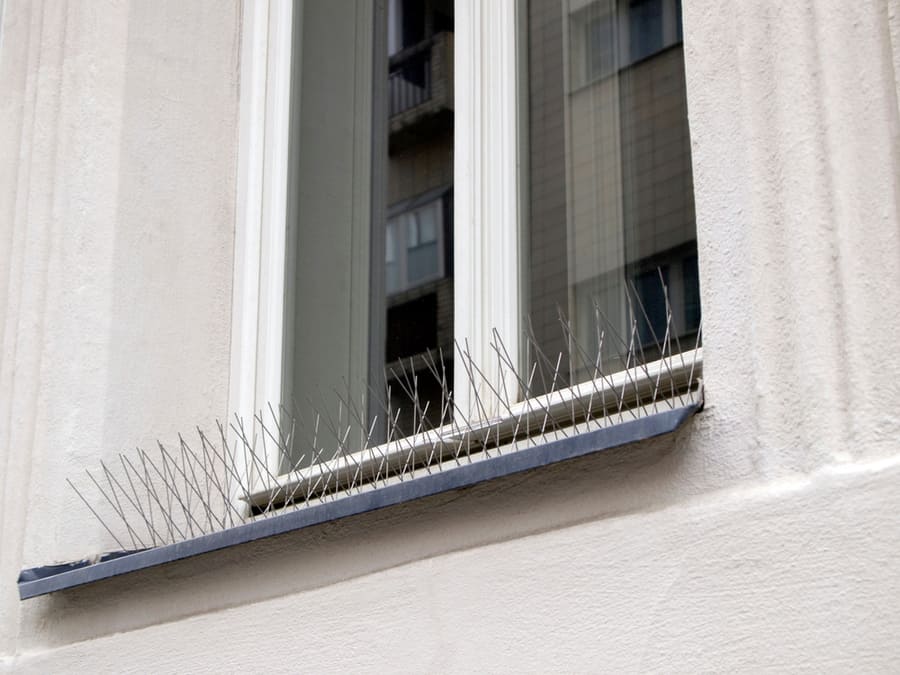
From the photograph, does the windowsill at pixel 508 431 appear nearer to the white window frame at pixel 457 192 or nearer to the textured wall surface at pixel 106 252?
the white window frame at pixel 457 192

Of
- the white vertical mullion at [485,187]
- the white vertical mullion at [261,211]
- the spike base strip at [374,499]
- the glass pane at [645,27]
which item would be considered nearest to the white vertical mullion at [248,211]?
the white vertical mullion at [261,211]

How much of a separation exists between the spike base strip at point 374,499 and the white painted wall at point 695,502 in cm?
5

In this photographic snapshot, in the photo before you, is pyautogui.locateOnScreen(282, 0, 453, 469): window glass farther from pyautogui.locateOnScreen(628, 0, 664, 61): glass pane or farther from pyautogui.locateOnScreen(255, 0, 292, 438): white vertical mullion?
pyautogui.locateOnScreen(628, 0, 664, 61): glass pane

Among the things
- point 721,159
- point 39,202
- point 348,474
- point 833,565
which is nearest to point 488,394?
point 348,474

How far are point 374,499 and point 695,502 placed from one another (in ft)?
2.52

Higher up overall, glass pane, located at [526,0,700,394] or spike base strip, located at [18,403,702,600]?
glass pane, located at [526,0,700,394]

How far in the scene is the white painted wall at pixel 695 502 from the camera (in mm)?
2521

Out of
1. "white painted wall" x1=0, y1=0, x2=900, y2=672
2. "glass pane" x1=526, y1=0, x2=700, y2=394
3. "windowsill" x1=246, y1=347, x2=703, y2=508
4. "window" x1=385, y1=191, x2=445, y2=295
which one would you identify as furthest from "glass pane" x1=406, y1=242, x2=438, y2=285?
"white painted wall" x1=0, y1=0, x2=900, y2=672

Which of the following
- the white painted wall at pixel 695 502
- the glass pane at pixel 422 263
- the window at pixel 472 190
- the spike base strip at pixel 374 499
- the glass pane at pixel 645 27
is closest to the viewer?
the white painted wall at pixel 695 502

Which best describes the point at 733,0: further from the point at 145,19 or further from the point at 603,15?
the point at 145,19

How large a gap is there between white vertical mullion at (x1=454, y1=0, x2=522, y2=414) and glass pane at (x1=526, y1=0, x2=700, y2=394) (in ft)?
0.16

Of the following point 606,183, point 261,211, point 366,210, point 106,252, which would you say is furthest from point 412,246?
point 106,252

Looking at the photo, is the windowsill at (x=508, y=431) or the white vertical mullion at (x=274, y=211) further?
the white vertical mullion at (x=274, y=211)

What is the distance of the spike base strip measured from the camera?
2787mm
